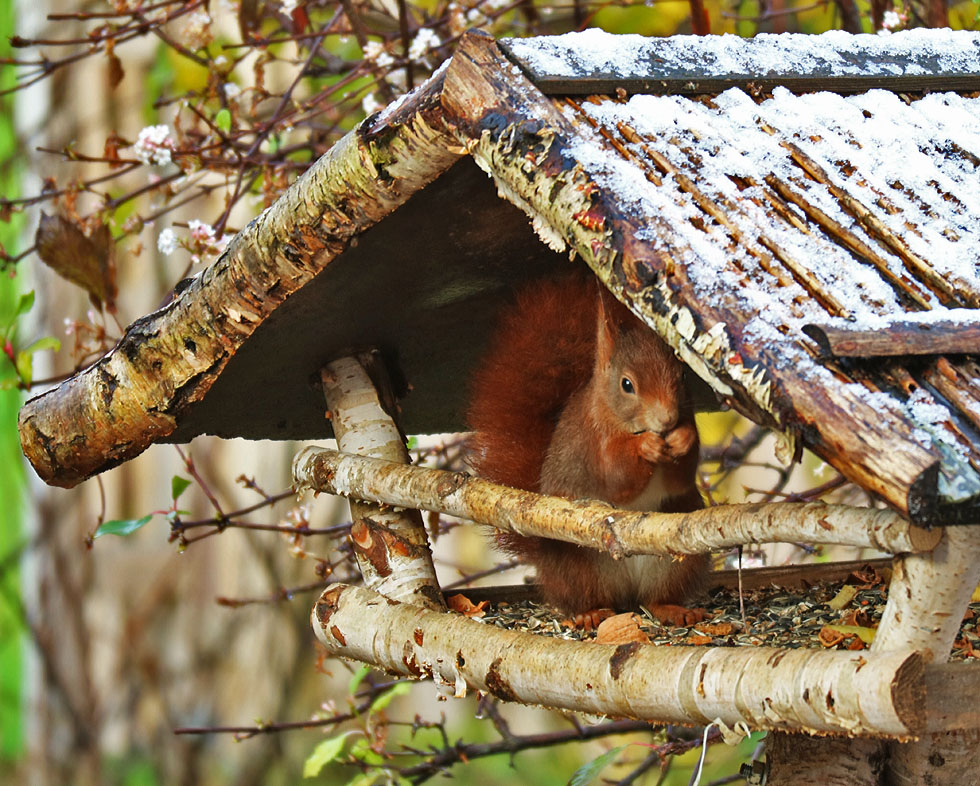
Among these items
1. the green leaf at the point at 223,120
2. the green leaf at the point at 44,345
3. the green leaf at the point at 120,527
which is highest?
the green leaf at the point at 223,120

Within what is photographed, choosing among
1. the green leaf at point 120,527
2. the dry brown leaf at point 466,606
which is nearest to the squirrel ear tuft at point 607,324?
the dry brown leaf at point 466,606

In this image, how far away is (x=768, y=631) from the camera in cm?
144

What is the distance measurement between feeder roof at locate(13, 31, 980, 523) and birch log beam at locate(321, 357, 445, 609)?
6cm

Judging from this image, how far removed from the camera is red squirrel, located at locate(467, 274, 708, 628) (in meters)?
1.53

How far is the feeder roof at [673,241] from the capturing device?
98 cm

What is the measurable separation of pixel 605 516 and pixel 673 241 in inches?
11.9

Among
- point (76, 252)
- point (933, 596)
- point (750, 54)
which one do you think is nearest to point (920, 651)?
point (933, 596)

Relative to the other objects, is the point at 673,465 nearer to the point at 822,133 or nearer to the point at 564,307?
the point at 564,307

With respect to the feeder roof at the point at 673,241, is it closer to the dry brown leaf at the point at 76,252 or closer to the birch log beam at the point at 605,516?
the birch log beam at the point at 605,516

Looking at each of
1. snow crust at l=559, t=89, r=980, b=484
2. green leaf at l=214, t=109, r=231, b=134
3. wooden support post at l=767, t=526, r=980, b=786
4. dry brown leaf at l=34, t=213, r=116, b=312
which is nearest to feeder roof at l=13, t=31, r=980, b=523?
snow crust at l=559, t=89, r=980, b=484

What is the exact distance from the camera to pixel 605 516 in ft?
4.07

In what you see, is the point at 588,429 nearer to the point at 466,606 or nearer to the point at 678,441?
the point at 678,441

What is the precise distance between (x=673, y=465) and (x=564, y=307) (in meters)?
0.25

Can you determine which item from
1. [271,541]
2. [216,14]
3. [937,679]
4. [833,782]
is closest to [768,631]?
[833,782]
